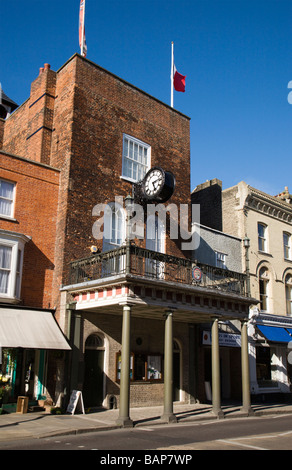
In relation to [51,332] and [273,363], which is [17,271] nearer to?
[51,332]

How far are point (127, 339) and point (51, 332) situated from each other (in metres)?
2.96

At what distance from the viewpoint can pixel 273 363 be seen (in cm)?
2525

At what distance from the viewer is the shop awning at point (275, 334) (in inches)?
930

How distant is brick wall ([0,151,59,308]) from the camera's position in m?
16.3

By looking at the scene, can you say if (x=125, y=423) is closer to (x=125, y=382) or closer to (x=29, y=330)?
(x=125, y=382)

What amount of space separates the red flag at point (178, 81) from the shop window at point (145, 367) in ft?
44.4

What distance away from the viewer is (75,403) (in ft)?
47.9

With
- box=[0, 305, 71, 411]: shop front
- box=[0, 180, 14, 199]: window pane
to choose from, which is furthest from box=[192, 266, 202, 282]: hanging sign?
box=[0, 180, 14, 199]: window pane

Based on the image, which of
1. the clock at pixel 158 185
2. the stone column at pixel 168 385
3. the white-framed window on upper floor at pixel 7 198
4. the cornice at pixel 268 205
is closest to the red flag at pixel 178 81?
the clock at pixel 158 185

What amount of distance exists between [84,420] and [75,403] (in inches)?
48.7

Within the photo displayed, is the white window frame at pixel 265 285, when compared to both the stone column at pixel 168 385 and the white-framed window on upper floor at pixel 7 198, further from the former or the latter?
the white-framed window on upper floor at pixel 7 198

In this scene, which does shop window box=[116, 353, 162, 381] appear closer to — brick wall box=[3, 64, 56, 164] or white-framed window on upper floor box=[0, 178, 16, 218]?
white-framed window on upper floor box=[0, 178, 16, 218]

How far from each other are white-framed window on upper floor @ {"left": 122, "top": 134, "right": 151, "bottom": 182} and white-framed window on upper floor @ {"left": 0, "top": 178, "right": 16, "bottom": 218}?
5.03m
